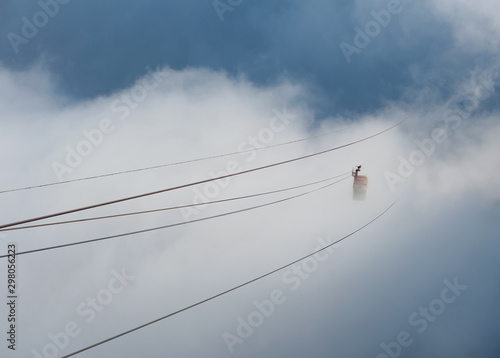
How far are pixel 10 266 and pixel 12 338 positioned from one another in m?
4.50

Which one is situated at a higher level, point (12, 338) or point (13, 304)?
point (13, 304)

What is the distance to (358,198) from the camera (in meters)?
32.8

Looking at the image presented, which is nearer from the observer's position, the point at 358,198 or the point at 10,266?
the point at 10,266

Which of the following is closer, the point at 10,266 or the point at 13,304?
the point at 10,266

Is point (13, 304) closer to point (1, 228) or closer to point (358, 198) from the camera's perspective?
point (1, 228)

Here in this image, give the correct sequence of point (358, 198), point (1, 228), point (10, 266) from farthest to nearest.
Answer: point (358, 198)
point (10, 266)
point (1, 228)

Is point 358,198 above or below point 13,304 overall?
below

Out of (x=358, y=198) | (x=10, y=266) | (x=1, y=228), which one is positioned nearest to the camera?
(x=1, y=228)

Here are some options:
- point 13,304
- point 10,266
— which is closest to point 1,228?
point 10,266

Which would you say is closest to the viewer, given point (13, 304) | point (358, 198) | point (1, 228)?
point (1, 228)

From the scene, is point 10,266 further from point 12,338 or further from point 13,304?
point 12,338

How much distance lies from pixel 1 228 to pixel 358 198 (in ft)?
92.8

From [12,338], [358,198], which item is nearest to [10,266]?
[12,338]

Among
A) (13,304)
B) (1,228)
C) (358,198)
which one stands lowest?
(1,228)
